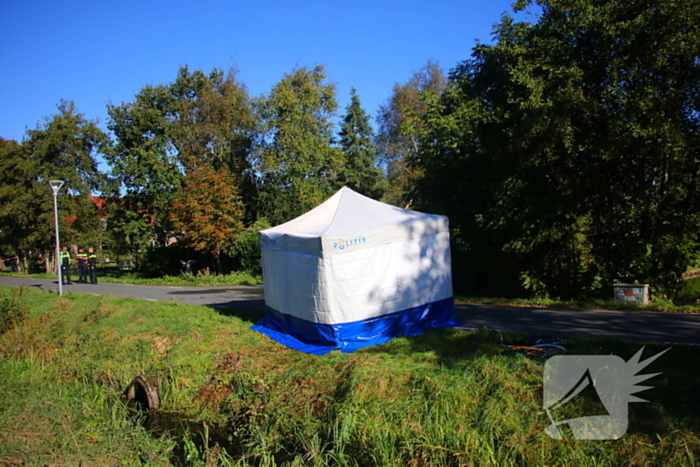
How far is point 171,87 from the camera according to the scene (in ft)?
109

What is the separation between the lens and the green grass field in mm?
5211

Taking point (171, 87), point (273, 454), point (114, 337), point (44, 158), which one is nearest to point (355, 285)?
point (273, 454)

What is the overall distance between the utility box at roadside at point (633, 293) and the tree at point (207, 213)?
19.0 m

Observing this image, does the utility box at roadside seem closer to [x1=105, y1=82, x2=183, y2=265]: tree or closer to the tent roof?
the tent roof

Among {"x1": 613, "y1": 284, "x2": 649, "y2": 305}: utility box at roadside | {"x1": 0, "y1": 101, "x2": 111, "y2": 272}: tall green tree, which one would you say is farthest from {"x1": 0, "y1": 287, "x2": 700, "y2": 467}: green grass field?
{"x1": 0, "y1": 101, "x2": 111, "y2": 272}: tall green tree

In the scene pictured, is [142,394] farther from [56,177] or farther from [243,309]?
[56,177]

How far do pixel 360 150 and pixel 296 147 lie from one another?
24.9ft

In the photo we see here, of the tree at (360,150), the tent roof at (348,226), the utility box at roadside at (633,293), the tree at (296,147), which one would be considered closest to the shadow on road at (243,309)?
the tent roof at (348,226)

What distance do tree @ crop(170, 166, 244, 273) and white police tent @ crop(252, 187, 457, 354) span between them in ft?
52.0

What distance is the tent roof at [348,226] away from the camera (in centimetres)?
869

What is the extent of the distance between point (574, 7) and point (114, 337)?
14926 mm

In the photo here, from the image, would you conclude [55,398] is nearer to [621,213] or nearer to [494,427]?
[494,427]

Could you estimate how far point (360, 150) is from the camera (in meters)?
35.9

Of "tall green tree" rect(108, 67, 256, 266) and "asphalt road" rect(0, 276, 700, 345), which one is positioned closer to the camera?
"asphalt road" rect(0, 276, 700, 345)
